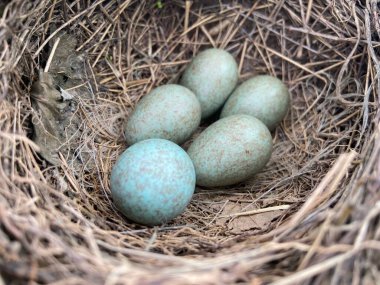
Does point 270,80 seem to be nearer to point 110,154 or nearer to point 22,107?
point 110,154

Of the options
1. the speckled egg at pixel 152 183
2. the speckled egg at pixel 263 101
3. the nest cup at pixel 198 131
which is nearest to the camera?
the nest cup at pixel 198 131

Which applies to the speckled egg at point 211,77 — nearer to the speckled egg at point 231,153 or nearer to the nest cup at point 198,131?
the nest cup at point 198,131

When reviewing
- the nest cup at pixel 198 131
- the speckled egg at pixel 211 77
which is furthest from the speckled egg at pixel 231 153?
the speckled egg at pixel 211 77

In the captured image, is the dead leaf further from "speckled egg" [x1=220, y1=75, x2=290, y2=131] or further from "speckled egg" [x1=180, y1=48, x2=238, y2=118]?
"speckled egg" [x1=180, y1=48, x2=238, y2=118]

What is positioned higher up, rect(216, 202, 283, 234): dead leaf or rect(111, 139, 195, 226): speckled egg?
rect(111, 139, 195, 226): speckled egg

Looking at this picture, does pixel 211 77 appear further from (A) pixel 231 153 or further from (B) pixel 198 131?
(A) pixel 231 153

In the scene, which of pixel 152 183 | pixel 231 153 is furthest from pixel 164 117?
pixel 152 183

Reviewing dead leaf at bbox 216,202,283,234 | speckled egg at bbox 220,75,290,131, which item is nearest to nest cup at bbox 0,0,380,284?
dead leaf at bbox 216,202,283,234
